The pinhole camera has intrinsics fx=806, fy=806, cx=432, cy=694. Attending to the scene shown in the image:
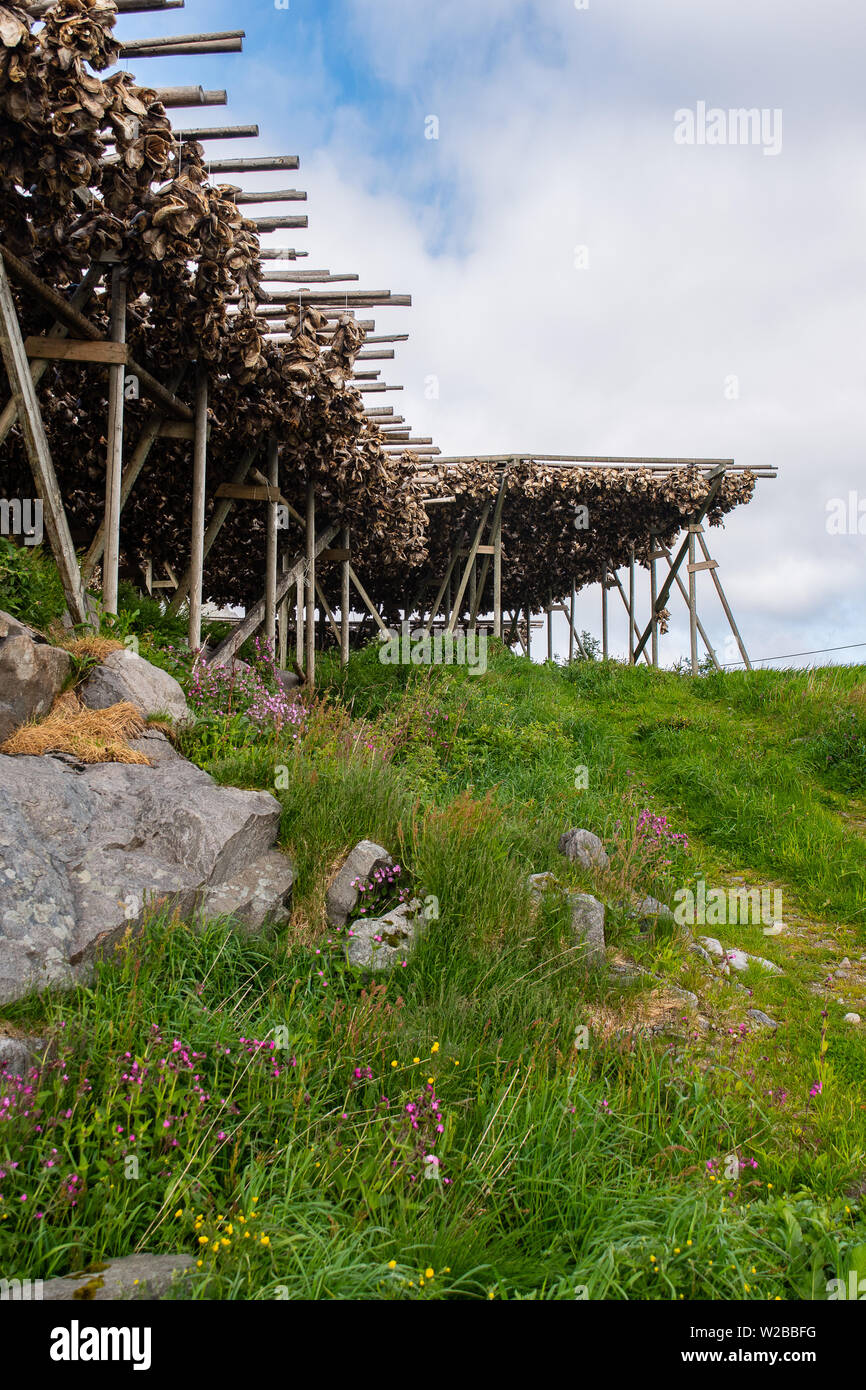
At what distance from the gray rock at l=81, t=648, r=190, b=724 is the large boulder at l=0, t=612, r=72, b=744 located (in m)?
0.32

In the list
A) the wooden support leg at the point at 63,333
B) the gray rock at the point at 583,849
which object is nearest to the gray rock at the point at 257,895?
the gray rock at the point at 583,849

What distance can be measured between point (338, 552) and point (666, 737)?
7314 mm

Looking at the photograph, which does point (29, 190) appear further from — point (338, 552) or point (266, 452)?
point (338, 552)

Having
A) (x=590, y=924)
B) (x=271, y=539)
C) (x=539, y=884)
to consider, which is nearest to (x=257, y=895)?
(x=539, y=884)

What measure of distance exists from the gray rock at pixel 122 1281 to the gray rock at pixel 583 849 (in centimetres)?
395

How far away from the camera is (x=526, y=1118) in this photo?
334cm

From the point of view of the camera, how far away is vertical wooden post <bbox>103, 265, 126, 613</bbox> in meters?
7.29

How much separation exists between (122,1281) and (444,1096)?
1.45 metres

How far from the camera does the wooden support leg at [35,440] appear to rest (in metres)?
6.24

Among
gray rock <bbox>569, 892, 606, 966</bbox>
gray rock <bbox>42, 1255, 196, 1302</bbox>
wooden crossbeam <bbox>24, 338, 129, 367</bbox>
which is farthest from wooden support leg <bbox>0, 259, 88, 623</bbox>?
gray rock <bbox>42, 1255, 196, 1302</bbox>

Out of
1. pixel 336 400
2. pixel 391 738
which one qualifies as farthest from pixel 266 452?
pixel 391 738

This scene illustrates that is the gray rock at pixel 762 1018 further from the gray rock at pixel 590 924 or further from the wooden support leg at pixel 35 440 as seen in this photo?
the wooden support leg at pixel 35 440

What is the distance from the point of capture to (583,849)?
614 centimetres

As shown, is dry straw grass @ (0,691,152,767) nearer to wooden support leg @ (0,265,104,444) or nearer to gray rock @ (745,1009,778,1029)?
wooden support leg @ (0,265,104,444)
